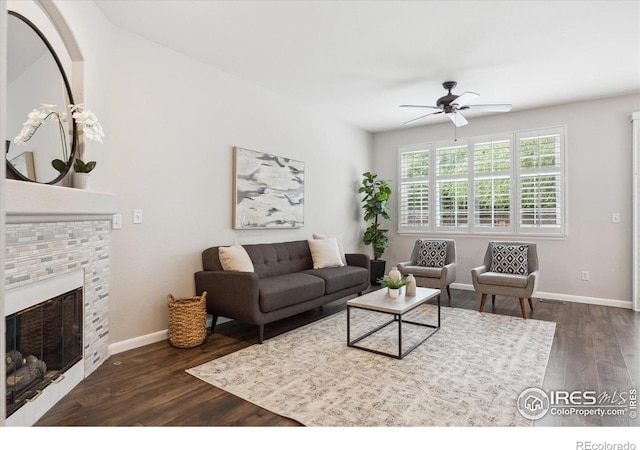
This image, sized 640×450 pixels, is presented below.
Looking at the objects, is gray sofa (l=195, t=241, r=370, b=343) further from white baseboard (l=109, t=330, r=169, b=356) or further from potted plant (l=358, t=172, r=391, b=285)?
potted plant (l=358, t=172, r=391, b=285)

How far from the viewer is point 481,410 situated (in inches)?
80.1

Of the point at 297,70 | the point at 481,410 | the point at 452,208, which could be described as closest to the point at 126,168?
the point at 297,70

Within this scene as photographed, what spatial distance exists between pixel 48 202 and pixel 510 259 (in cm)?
476

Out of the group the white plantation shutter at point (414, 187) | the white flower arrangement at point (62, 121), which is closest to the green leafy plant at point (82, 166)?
the white flower arrangement at point (62, 121)

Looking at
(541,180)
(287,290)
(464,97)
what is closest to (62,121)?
(287,290)

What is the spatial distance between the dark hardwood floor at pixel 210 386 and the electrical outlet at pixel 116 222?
1.06 m

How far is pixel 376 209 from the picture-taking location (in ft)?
19.8

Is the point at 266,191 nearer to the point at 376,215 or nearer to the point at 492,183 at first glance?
the point at 376,215

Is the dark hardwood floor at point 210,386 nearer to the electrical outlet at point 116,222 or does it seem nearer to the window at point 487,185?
the electrical outlet at point 116,222

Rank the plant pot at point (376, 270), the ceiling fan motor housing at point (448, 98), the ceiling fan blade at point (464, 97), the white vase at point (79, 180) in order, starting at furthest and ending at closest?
1. the plant pot at point (376, 270)
2. the ceiling fan motor housing at point (448, 98)
3. the ceiling fan blade at point (464, 97)
4. the white vase at point (79, 180)

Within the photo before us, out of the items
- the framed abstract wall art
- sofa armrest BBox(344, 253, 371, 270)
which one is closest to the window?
sofa armrest BBox(344, 253, 371, 270)

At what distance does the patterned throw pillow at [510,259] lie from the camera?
443cm
